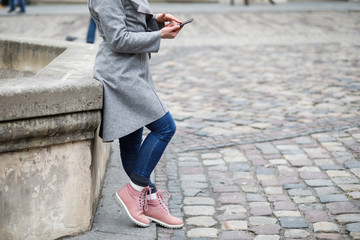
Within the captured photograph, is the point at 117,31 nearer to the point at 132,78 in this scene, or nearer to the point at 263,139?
the point at 132,78

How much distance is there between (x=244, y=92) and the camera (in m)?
7.31

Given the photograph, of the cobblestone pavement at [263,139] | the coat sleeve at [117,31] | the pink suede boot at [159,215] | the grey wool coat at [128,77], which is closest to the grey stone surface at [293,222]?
the cobblestone pavement at [263,139]

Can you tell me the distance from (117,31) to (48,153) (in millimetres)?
767

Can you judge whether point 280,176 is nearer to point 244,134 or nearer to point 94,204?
point 244,134

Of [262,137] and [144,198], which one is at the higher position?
[144,198]

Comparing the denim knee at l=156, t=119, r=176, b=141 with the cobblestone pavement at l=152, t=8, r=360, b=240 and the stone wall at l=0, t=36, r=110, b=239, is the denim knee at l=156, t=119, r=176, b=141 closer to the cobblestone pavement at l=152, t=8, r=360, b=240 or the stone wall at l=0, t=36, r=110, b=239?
the stone wall at l=0, t=36, r=110, b=239

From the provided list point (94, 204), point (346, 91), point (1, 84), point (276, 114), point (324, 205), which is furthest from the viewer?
point (346, 91)

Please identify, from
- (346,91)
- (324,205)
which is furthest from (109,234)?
(346,91)

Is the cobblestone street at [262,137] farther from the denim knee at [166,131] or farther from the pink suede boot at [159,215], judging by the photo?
the denim knee at [166,131]

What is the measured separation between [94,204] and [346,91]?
182 inches

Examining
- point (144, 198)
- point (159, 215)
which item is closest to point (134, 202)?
point (144, 198)

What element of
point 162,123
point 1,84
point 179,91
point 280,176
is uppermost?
point 1,84

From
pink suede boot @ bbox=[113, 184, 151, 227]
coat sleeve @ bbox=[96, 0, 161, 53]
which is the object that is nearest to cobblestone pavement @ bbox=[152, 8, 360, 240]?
pink suede boot @ bbox=[113, 184, 151, 227]

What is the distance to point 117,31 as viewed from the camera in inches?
120
